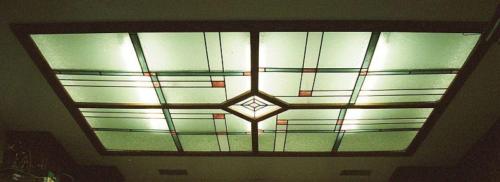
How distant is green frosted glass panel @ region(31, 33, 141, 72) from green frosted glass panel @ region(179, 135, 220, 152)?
62.0 inches

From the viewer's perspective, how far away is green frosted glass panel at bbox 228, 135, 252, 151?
489 centimetres

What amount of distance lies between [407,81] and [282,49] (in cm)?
150

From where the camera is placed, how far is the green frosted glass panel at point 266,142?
484 cm

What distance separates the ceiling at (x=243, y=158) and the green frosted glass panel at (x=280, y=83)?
2.75 ft

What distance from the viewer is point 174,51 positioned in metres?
3.41

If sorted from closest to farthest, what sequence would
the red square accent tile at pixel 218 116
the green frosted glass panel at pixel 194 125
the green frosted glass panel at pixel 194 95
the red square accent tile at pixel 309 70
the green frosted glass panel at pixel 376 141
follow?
1. the red square accent tile at pixel 309 70
2. the green frosted glass panel at pixel 194 95
3. the red square accent tile at pixel 218 116
4. the green frosted glass panel at pixel 194 125
5. the green frosted glass panel at pixel 376 141

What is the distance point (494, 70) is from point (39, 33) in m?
4.45

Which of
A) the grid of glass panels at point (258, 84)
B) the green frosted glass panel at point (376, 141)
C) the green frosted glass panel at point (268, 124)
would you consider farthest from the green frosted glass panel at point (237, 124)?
the green frosted glass panel at point (376, 141)

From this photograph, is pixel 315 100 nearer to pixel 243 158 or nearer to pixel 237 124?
pixel 237 124

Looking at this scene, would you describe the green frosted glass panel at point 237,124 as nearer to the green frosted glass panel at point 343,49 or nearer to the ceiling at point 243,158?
the ceiling at point 243,158

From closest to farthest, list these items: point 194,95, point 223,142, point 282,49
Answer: point 282,49, point 194,95, point 223,142

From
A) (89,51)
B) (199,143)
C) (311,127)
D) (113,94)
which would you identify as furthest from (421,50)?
(113,94)

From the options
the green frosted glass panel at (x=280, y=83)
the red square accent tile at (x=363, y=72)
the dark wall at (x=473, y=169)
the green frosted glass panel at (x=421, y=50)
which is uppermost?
the green frosted glass panel at (x=421, y=50)

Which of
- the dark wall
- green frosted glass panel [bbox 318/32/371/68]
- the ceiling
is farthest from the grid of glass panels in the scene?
the dark wall
